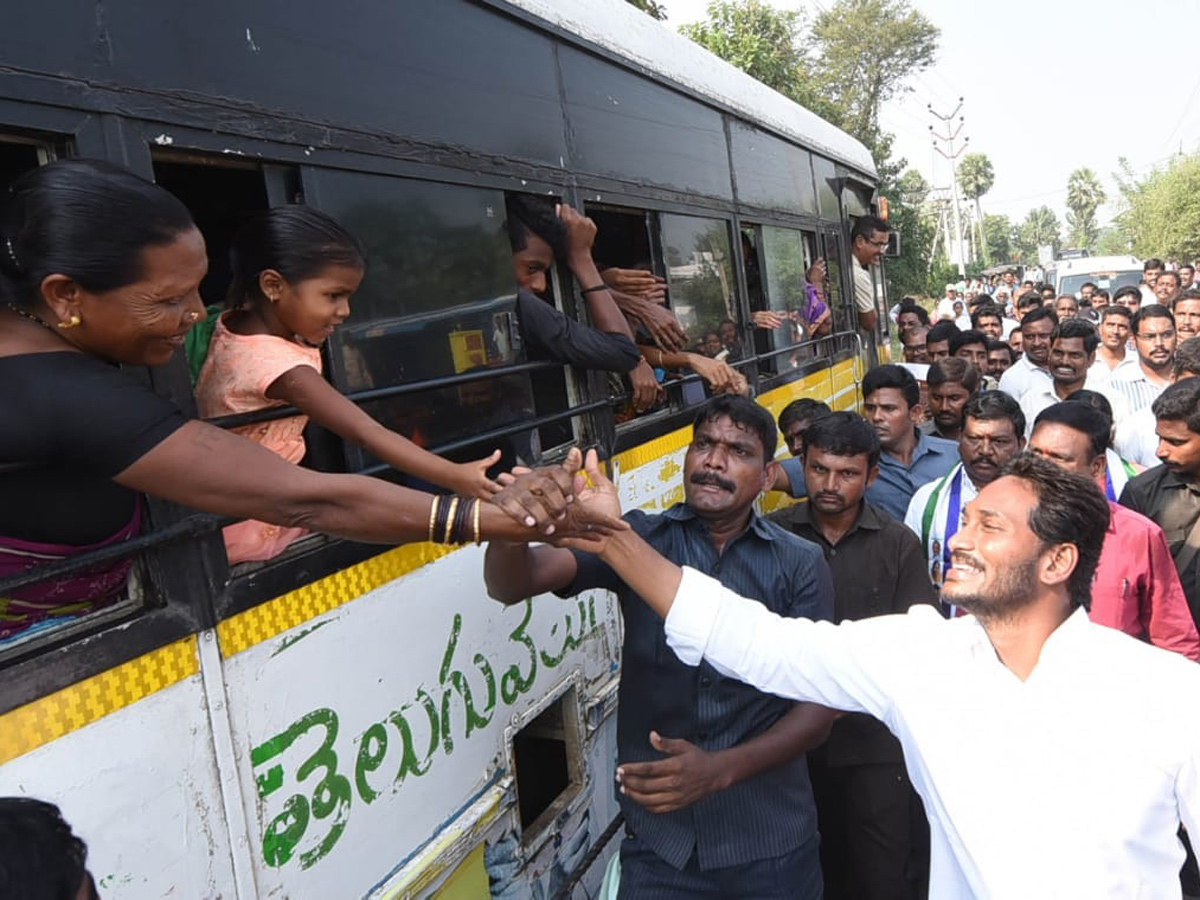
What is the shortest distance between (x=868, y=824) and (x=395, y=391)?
2.03 m

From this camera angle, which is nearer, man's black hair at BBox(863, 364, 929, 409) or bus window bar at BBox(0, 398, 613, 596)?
bus window bar at BBox(0, 398, 613, 596)

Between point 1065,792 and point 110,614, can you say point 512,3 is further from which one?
point 1065,792

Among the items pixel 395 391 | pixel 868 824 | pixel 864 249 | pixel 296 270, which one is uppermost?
pixel 864 249

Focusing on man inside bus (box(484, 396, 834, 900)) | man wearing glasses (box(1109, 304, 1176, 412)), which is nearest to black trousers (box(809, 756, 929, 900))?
man inside bus (box(484, 396, 834, 900))

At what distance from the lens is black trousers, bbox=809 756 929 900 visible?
2824 millimetres

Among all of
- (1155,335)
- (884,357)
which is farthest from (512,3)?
(884,357)

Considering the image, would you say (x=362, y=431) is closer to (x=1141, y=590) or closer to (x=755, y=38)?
(x=1141, y=590)

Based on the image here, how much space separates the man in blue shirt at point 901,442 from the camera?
12.7 feet

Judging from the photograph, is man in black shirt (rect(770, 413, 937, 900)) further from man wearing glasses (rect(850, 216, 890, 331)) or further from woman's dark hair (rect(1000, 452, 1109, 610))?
man wearing glasses (rect(850, 216, 890, 331))

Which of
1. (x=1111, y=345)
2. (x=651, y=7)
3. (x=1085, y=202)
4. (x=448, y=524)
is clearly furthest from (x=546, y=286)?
(x=1085, y=202)

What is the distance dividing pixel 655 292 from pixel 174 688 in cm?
242

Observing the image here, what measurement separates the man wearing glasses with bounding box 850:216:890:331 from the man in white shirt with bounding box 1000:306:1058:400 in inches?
54.3

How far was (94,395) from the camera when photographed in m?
1.29

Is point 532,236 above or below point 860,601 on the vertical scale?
above
